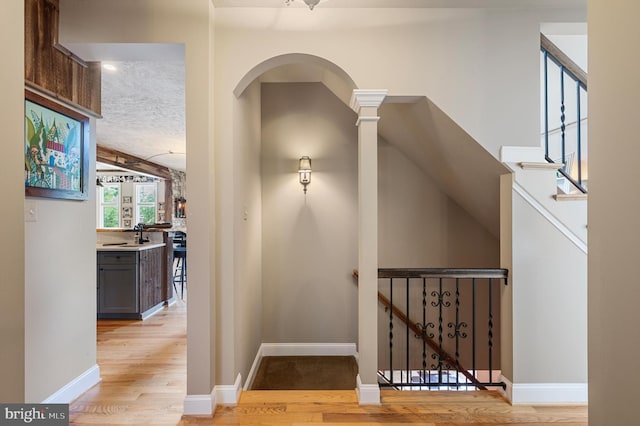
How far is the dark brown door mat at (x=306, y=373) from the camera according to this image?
9.72ft

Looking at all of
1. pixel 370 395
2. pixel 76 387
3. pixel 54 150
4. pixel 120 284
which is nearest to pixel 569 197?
pixel 370 395

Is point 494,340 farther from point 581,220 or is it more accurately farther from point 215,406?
point 215,406

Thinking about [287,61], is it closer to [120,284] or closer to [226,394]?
[226,394]

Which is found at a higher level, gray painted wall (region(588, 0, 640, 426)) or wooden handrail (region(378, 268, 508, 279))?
gray painted wall (region(588, 0, 640, 426))

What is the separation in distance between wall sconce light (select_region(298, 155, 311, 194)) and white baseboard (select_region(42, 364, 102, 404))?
2517 millimetres

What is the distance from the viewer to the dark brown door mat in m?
2.96

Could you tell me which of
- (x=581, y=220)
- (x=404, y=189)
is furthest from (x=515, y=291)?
(x=404, y=189)

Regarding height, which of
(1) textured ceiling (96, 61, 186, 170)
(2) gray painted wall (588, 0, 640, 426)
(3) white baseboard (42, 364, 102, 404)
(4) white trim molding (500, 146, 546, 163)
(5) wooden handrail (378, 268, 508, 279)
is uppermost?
(1) textured ceiling (96, 61, 186, 170)

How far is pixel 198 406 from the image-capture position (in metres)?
2.13

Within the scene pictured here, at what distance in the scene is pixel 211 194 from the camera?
2.20 metres

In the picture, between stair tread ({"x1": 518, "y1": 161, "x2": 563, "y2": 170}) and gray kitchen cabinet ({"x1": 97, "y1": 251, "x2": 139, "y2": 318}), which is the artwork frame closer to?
gray kitchen cabinet ({"x1": 97, "y1": 251, "x2": 139, "y2": 318})

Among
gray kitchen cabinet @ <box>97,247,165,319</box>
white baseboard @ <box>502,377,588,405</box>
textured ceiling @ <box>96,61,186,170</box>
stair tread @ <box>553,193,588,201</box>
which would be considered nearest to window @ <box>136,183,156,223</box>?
textured ceiling @ <box>96,61,186,170</box>

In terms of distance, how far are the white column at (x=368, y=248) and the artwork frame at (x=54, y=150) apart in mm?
2100

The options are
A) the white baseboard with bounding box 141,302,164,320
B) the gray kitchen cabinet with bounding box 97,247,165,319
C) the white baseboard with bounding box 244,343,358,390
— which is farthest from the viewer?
the white baseboard with bounding box 141,302,164,320
